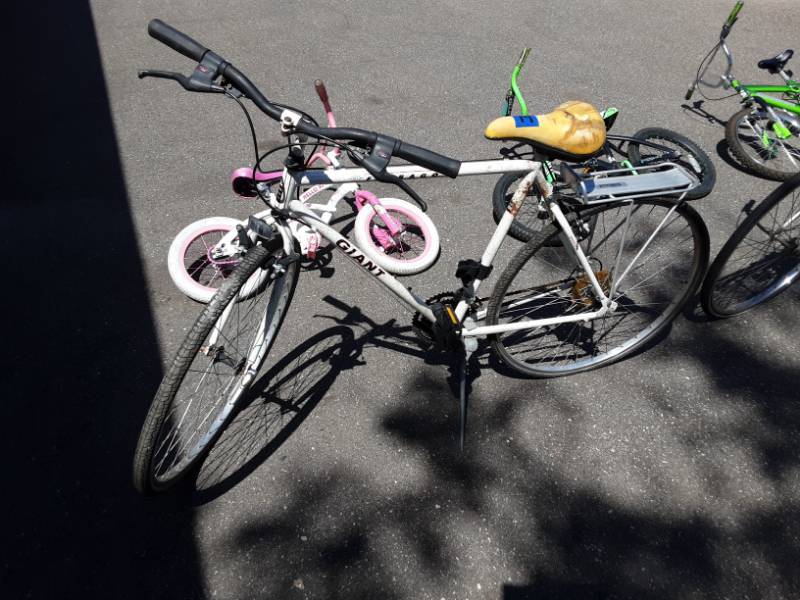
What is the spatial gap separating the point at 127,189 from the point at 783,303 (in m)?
4.41

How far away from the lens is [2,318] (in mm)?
2807

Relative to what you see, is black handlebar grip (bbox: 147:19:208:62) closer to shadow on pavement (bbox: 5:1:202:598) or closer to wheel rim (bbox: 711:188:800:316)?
shadow on pavement (bbox: 5:1:202:598)

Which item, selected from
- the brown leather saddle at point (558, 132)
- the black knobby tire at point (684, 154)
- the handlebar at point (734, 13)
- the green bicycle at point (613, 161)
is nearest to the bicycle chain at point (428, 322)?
the brown leather saddle at point (558, 132)

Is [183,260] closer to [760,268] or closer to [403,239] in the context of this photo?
[403,239]

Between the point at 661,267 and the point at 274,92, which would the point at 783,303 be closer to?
the point at 661,267

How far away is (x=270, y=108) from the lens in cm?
158

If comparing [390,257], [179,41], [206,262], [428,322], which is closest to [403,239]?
[390,257]

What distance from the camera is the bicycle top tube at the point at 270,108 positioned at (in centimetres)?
149

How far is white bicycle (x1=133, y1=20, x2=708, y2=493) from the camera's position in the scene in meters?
1.63

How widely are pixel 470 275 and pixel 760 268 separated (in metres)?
2.10

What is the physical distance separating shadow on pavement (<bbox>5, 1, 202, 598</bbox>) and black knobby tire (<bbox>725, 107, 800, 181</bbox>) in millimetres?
4502

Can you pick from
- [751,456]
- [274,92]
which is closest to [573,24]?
[274,92]

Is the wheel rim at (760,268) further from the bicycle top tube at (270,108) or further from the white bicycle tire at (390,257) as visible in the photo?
the bicycle top tube at (270,108)

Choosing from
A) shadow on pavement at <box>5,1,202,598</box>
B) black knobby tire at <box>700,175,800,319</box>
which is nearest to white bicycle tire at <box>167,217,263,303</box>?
shadow on pavement at <box>5,1,202,598</box>
